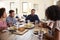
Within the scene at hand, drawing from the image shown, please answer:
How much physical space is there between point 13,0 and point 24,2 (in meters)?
0.57

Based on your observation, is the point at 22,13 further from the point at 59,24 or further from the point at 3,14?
the point at 59,24

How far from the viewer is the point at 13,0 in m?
7.32

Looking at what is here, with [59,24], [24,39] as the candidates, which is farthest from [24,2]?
[59,24]

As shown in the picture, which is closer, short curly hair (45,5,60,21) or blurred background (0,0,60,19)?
short curly hair (45,5,60,21)

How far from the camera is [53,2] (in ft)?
25.1

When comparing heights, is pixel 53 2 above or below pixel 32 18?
above

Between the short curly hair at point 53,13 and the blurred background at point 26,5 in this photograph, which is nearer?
the short curly hair at point 53,13

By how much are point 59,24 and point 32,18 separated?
430cm

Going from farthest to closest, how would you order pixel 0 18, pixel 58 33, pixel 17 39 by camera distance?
pixel 0 18 < pixel 17 39 < pixel 58 33

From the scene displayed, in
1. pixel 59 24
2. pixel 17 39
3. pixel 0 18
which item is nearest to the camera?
pixel 59 24

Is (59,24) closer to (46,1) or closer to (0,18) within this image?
(0,18)

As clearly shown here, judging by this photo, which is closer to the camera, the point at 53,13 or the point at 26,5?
the point at 53,13

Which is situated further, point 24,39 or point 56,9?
point 24,39

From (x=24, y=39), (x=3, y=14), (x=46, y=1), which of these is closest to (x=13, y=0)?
(x=46, y=1)
